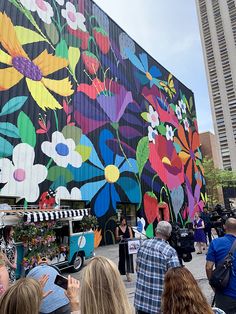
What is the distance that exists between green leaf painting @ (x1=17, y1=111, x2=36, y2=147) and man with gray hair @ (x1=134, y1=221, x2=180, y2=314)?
416 inches

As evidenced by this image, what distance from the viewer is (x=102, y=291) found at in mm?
1899

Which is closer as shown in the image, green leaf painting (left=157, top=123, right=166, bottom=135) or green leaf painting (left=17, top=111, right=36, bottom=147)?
green leaf painting (left=17, top=111, right=36, bottom=147)

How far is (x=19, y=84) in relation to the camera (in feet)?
42.2

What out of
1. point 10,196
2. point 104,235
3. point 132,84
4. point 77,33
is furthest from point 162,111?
point 10,196

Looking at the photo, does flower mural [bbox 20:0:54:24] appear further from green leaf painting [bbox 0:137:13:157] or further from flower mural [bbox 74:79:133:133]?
green leaf painting [bbox 0:137:13:157]

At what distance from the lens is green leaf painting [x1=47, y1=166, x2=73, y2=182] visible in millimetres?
13320

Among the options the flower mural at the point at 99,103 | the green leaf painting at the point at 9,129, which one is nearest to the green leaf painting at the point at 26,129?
the green leaf painting at the point at 9,129

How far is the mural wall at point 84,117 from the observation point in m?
12.6

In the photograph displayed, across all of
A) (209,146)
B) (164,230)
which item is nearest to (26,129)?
(164,230)

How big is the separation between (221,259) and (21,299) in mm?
2625

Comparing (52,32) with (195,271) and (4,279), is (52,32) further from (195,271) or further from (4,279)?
(4,279)

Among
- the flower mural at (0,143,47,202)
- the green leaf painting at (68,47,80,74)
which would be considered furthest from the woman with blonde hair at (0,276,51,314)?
the green leaf painting at (68,47,80,74)

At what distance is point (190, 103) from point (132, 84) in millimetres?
12283

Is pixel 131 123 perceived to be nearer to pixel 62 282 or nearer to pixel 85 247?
pixel 85 247
